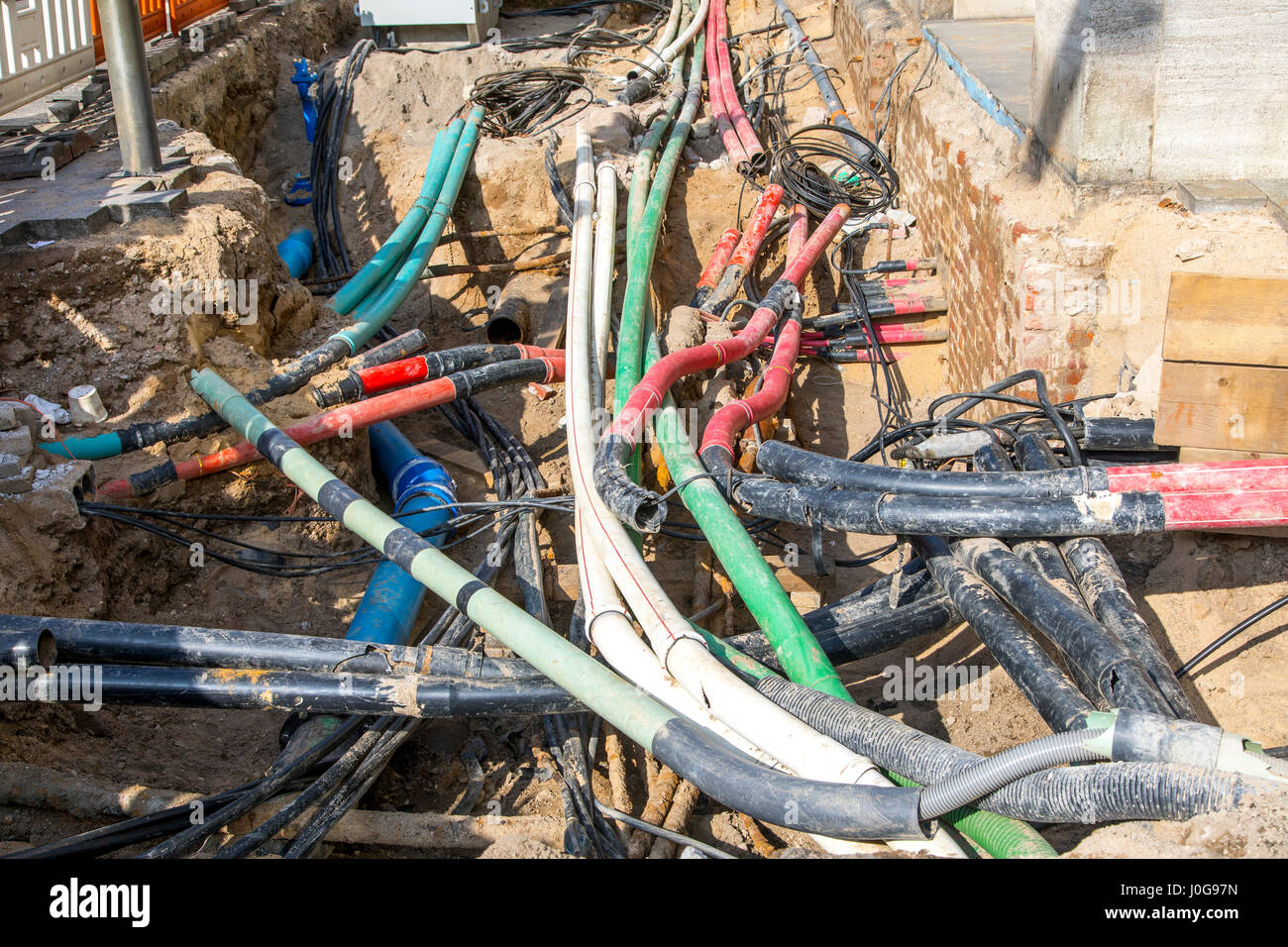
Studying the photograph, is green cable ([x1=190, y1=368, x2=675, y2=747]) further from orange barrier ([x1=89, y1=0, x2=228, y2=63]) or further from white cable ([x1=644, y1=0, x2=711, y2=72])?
white cable ([x1=644, y1=0, x2=711, y2=72])

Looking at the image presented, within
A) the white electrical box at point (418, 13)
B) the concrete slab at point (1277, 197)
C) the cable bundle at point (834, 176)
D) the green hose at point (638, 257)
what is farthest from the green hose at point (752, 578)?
the white electrical box at point (418, 13)

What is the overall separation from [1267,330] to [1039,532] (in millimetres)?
1000

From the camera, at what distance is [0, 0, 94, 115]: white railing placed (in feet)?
19.2

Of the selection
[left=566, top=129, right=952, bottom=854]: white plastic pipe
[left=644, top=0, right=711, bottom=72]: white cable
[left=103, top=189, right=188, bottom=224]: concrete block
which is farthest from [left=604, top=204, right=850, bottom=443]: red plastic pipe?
[left=644, top=0, right=711, bottom=72]: white cable

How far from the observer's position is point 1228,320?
309 cm

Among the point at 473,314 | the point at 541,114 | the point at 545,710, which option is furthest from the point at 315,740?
the point at 541,114

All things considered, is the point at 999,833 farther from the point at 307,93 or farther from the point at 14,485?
the point at 307,93

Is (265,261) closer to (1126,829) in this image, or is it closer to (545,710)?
(545,710)

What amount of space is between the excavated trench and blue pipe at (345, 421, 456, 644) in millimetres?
156

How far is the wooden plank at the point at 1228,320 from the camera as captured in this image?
3023mm

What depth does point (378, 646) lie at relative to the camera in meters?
3.14

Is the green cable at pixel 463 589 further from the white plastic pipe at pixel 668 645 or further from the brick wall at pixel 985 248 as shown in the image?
the brick wall at pixel 985 248

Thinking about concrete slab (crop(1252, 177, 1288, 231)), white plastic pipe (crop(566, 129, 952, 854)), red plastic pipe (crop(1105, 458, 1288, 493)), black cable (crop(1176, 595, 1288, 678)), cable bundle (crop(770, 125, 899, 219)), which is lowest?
black cable (crop(1176, 595, 1288, 678))

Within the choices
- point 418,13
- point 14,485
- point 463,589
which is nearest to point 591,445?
point 463,589
